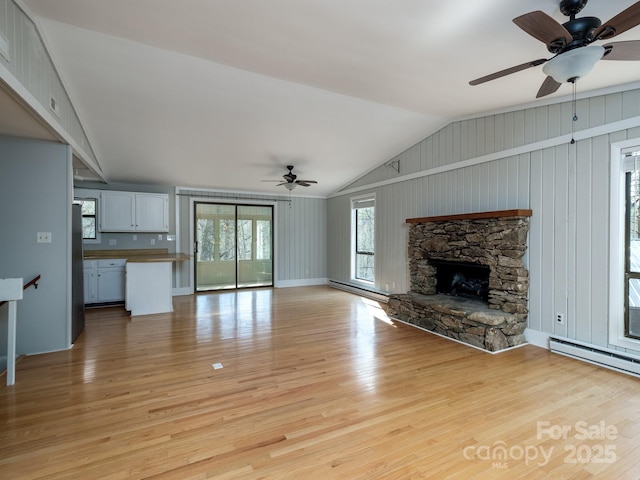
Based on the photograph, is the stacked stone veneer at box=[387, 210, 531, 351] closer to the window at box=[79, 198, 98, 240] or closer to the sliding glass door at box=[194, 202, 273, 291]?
the sliding glass door at box=[194, 202, 273, 291]

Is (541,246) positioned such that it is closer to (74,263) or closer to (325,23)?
(325,23)

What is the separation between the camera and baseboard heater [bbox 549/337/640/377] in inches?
119

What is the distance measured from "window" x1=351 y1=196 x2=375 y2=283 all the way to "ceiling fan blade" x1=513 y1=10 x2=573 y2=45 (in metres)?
5.02

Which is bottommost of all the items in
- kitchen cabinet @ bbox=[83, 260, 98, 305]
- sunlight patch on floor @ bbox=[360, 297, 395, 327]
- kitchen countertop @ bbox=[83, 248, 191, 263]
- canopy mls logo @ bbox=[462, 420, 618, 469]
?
canopy mls logo @ bbox=[462, 420, 618, 469]

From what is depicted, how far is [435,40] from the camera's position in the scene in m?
2.61

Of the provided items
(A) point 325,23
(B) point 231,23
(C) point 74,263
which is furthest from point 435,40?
(C) point 74,263

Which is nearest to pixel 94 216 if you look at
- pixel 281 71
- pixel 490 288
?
pixel 281 71

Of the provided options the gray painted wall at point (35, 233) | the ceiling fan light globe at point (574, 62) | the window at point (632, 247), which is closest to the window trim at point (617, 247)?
the window at point (632, 247)

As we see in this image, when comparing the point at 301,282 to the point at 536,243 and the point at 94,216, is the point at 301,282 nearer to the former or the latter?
the point at 94,216

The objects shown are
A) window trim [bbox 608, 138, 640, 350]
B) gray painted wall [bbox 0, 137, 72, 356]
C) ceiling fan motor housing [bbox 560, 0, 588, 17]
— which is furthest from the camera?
gray painted wall [bbox 0, 137, 72, 356]

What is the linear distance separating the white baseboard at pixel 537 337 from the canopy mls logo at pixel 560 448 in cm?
168

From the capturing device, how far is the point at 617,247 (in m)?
3.17

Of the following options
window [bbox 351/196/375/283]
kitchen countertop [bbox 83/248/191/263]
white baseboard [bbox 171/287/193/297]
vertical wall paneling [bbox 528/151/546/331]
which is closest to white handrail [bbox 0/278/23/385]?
kitchen countertop [bbox 83/248/191/263]

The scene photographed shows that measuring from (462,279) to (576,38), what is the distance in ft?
11.7
